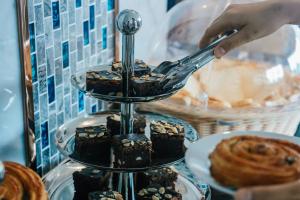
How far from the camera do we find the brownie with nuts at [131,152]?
0.80 meters

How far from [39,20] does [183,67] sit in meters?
0.30

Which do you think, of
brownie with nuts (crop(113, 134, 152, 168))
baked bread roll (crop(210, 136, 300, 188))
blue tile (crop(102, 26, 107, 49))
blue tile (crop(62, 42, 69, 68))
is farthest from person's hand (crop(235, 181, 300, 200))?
blue tile (crop(102, 26, 107, 49))

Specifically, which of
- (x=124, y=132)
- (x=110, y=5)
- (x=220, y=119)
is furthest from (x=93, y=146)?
(x=110, y=5)

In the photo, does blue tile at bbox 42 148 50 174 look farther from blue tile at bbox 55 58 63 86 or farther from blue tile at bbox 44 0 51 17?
blue tile at bbox 44 0 51 17

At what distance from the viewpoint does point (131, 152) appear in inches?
31.4

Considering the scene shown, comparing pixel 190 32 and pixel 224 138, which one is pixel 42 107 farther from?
pixel 190 32

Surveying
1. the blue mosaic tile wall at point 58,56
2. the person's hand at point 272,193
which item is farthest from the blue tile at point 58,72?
the person's hand at point 272,193

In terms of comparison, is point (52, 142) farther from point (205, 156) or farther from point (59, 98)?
point (205, 156)

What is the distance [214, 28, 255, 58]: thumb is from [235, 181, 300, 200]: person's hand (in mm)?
363

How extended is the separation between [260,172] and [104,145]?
0.34m

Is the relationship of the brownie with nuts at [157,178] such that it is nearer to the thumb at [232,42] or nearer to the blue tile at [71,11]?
the thumb at [232,42]

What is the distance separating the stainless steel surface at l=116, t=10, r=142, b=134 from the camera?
2.52ft

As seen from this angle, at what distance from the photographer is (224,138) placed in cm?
69

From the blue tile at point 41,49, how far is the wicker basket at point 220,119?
0.30 meters
